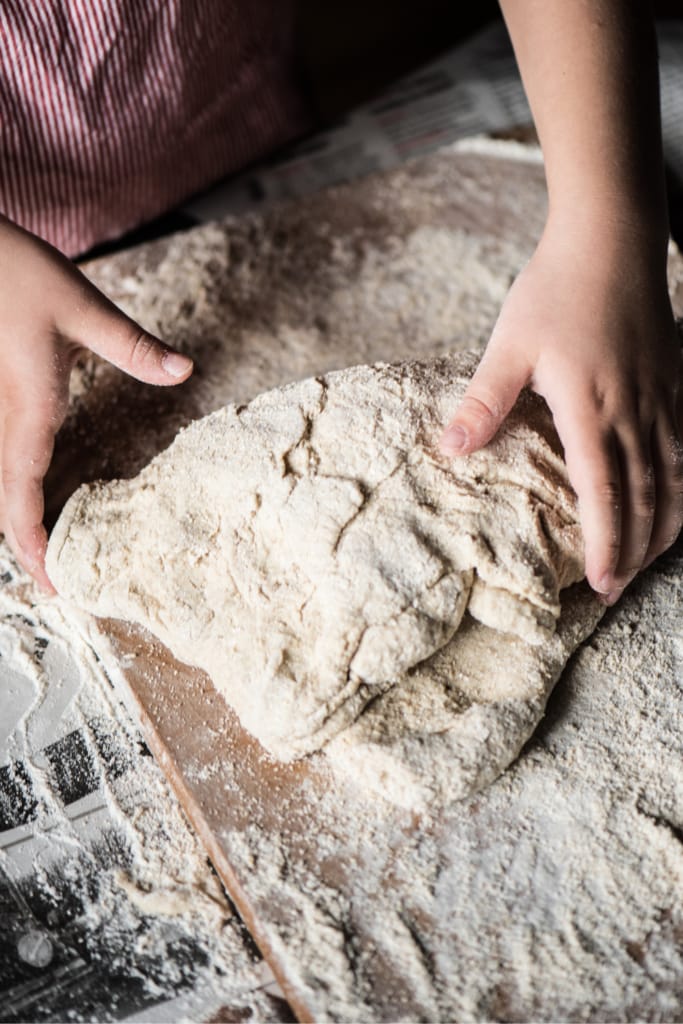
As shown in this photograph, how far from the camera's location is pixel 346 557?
0.76 meters

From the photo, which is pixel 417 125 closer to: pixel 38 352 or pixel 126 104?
pixel 126 104

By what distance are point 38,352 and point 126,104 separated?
446mm

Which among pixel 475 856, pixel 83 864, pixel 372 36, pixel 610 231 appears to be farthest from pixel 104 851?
pixel 372 36

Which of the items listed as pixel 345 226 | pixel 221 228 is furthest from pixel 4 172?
pixel 345 226

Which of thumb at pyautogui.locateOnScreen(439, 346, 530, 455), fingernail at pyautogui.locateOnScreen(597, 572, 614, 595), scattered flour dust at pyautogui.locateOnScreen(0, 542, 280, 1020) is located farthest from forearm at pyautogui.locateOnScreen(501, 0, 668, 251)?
scattered flour dust at pyautogui.locateOnScreen(0, 542, 280, 1020)

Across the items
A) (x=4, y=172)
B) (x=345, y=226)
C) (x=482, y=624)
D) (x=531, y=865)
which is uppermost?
(x=4, y=172)

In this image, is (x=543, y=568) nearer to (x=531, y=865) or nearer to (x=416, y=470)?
(x=416, y=470)

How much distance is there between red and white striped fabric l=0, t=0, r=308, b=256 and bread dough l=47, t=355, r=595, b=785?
1.63ft

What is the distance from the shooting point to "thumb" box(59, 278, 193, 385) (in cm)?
89

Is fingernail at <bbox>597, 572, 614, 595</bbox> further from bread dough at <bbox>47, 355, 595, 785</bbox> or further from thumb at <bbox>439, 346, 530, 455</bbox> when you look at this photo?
thumb at <bbox>439, 346, 530, 455</bbox>

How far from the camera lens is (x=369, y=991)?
2.25 feet

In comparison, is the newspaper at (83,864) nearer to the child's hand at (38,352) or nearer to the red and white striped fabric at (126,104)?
the child's hand at (38,352)

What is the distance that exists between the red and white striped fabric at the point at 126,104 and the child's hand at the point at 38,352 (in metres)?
0.25

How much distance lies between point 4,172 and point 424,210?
1.87 feet
